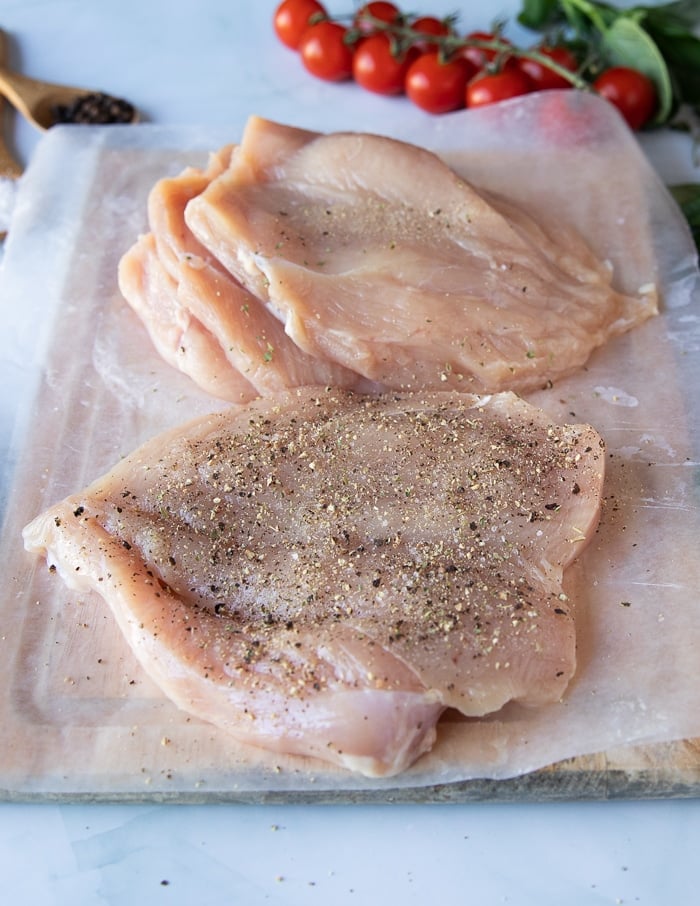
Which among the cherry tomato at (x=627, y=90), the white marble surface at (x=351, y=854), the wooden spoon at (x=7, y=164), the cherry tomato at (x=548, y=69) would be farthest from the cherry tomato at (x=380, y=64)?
the white marble surface at (x=351, y=854)

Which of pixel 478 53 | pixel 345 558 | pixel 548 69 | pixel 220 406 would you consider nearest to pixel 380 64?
pixel 478 53

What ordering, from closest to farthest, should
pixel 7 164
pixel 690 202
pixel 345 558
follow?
pixel 345 558 < pixel 690 202 < pixel 7 164

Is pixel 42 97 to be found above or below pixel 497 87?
above

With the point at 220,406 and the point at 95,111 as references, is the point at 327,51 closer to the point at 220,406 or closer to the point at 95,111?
the point at 95,111

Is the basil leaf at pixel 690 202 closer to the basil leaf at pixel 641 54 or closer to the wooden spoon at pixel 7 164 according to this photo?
the basil leaf at pixel 641 54

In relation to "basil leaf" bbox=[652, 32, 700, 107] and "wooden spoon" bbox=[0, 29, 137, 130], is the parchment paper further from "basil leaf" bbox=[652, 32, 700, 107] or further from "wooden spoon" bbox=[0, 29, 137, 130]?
"basil leaf" bbox=[652, 32, 700, 107]
